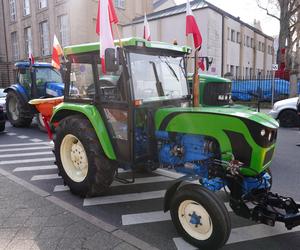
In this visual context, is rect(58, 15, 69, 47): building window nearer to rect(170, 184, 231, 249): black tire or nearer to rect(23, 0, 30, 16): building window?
rect(23, 0, 30, 16): building window

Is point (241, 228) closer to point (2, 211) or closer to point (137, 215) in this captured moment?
point (137, 215)

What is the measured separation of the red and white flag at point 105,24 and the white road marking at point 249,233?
2242 mm

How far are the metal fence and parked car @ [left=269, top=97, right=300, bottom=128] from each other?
6365mm

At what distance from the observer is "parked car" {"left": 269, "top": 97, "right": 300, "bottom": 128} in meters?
10.6

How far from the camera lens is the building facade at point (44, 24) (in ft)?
81.8

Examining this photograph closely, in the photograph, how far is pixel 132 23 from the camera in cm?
2750

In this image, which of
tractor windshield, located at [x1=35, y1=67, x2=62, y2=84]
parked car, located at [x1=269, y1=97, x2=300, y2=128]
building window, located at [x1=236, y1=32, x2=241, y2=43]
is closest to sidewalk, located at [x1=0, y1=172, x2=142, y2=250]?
tractor windshield, located at [x1=35, y1=67, x2=62, y2=84]

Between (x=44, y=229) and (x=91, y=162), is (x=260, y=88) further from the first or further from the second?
(x=44, y=229)

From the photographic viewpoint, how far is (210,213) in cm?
320

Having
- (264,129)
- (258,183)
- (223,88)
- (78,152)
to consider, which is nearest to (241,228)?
(258,183)

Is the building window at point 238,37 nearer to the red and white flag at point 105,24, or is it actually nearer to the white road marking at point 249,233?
the red and white flag at point 105,24

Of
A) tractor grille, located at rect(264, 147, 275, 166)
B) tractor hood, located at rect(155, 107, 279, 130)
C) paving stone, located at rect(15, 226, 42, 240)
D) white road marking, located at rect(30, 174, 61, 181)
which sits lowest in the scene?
white road marking, located at rect(30, 174, 61, 181)

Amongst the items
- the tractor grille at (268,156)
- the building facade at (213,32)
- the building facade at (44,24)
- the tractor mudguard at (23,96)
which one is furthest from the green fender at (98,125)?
the building facade at (44,24)

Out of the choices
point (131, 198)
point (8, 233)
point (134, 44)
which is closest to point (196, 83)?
point (134, 44)
